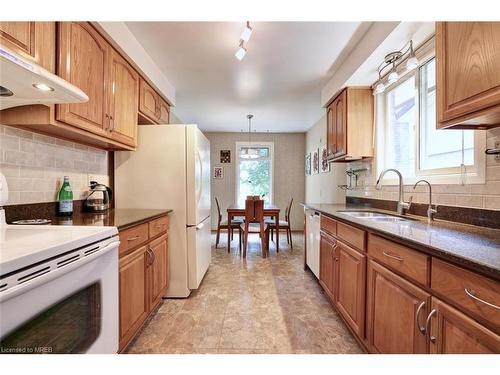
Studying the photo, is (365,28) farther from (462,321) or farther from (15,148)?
(15,148)

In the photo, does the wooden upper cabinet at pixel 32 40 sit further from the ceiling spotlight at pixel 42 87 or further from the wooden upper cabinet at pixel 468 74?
the wooden upper cabinet at pixel 468 74

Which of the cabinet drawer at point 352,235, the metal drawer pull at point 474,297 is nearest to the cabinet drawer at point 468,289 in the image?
the metal drawer pull at point 474,297

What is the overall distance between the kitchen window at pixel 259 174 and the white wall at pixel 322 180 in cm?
91

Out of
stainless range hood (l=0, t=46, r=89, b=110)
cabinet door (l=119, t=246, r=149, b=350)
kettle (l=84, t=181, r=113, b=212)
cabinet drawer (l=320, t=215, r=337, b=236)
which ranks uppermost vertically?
stainless range hood (l=0, t=46, r=89, b=110)

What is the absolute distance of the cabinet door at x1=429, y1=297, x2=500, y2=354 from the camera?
0.73 meters

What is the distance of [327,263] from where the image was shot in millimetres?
2240

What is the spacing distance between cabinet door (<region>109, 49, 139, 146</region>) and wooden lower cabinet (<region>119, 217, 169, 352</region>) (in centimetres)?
79

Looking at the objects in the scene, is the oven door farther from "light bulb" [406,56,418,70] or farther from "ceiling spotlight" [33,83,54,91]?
"light bulb" [406,56,418,70]

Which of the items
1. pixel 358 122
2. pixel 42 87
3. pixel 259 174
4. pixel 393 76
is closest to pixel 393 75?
pixel 393 76

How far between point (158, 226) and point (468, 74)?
2158 millimetres

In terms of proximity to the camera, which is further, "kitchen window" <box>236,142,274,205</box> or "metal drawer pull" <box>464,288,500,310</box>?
"kitchen window" <box>236,142,274,205</box>

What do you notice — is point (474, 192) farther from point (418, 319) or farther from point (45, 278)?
point (45, 278)

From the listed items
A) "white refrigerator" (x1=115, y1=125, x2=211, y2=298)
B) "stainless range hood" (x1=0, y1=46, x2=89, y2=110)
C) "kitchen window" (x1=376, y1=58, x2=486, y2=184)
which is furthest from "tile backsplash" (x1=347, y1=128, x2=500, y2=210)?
"stainless range hood" (x1=0, y1=46, x2=89, y2=110)

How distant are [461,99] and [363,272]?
1.06 metres
